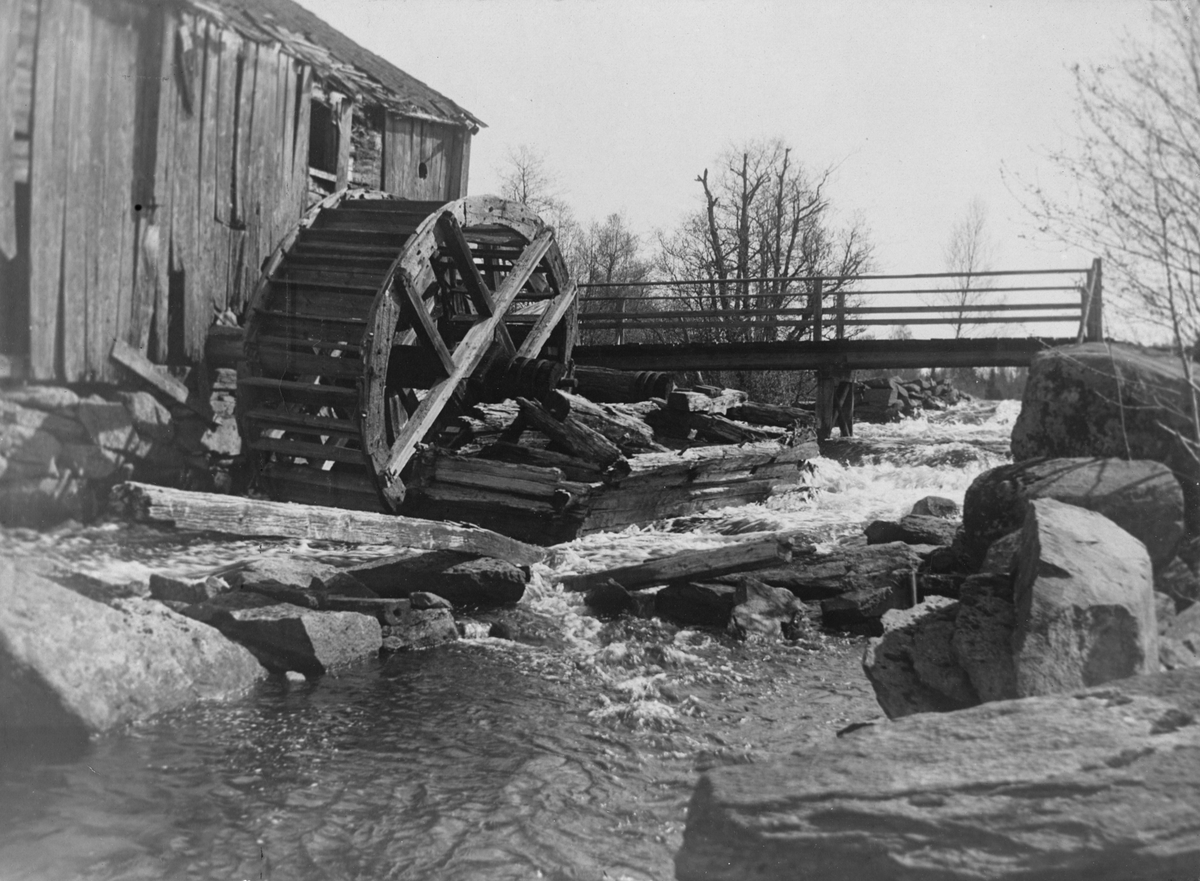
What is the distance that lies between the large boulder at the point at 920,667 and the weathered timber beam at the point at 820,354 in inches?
414

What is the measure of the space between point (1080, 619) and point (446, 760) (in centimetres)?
240

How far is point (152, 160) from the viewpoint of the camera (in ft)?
28.5

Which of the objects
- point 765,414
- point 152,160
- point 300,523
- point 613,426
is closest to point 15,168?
point 152,160

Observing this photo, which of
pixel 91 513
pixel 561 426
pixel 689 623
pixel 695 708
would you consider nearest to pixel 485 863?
pixel 695 708

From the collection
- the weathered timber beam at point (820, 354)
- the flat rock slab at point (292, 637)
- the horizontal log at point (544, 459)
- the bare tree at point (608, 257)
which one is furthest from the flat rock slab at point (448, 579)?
the bare tree at point (608, 257)

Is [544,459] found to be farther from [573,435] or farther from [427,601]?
[427,601]

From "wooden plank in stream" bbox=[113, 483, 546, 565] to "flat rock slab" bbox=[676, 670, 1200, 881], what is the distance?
4.60 metres

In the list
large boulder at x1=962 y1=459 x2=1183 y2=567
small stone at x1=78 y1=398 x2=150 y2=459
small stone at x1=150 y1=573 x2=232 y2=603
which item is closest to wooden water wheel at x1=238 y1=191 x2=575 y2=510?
small stone at x1=78 y1=398 x2=150 y2=459

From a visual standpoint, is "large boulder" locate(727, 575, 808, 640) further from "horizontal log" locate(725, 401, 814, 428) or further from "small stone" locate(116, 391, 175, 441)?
"horizontal log" locate(725, 401, 814, 428)

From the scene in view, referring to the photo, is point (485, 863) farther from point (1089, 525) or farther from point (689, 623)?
point (689, 623)

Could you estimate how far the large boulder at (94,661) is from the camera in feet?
13.3

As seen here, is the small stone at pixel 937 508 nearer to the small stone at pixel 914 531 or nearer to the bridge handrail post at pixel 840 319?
the small stone at pixel 914 531

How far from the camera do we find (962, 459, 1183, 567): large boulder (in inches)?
169

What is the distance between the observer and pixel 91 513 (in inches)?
319
